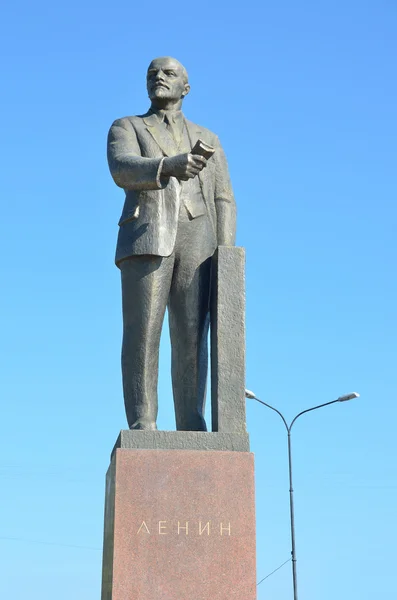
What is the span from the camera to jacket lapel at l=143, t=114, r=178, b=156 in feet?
31.0

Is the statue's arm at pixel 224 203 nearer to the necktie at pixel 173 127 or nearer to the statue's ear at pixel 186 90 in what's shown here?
the necktie at pixel 173 127

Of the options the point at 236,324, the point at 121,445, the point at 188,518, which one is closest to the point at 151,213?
the point at 236,324

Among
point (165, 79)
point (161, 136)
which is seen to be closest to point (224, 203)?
point (161, 136)

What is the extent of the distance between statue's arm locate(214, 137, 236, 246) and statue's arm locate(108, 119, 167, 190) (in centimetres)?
86

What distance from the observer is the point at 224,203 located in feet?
31.6

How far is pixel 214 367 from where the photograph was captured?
886cm

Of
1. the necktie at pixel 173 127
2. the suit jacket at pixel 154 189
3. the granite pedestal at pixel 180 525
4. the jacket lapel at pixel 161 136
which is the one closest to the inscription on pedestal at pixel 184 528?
the granite pedestal at pixel 180 525

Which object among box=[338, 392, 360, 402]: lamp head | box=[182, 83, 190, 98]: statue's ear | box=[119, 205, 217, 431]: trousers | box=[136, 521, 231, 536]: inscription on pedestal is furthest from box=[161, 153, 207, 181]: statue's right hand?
box=[338, 392, 360, 402]: lamp head

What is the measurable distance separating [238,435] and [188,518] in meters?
0.86

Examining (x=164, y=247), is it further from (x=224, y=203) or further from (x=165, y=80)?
(x=165, y=80)

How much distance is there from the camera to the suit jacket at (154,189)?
8969 millimetres

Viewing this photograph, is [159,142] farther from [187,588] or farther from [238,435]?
[187,588]

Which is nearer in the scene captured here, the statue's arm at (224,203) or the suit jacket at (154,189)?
the suit jacket at (154,189)

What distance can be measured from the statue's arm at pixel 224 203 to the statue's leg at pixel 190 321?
261mm
